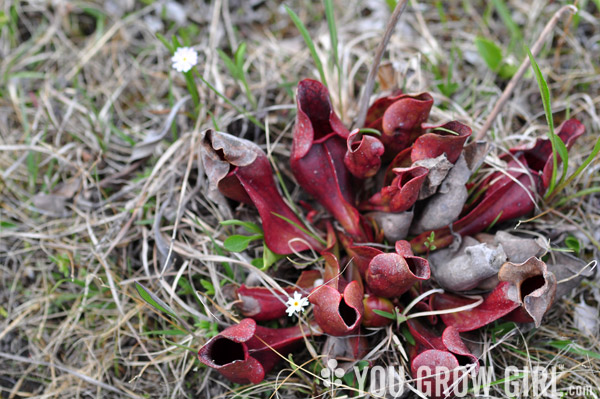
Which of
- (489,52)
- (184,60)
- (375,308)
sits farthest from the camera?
(489,52)

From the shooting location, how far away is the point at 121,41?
10.6 ft

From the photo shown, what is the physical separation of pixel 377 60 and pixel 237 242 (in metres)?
1.04

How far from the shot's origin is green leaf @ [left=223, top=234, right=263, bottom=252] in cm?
211

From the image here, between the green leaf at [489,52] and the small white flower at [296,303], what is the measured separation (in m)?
1.87

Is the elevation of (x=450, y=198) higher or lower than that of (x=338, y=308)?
higher

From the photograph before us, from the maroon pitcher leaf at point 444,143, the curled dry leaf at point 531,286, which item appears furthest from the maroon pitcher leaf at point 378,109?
the curled dry leaf at point 531,286

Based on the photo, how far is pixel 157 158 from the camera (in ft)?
8.77

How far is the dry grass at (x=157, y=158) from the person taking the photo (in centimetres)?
224

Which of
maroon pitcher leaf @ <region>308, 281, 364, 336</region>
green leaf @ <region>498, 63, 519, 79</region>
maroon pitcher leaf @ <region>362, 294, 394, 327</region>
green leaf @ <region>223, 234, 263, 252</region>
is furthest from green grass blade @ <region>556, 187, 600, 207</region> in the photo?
green leaf @ <region>223, 234, 263, 252</region>

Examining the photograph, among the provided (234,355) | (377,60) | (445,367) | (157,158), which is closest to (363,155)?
(377,60)

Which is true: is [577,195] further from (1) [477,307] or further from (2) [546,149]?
(1) [477,307]

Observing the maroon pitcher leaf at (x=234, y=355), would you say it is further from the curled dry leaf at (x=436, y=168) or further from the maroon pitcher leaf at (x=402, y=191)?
the curled dry leaf at (x=436, y=168)

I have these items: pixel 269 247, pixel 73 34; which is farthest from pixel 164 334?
pixel 73 34

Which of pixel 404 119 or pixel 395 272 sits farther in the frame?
pixel 404 119
